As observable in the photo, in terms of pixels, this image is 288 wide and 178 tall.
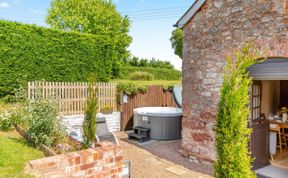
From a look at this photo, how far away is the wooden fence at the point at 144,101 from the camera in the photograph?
11.0 meters

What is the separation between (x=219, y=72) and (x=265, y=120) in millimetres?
2120

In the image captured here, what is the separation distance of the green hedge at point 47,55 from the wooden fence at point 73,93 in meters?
1.58

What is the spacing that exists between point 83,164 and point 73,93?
6.67m

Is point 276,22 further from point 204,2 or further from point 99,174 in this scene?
point 99,174

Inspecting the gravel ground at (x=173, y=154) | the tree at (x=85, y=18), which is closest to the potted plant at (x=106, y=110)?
the gravel ground at (x=173, y=154)

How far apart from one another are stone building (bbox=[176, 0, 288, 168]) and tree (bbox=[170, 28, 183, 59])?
3155cm

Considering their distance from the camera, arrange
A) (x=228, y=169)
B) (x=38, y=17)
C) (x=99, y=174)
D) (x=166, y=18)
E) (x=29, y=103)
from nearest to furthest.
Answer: (x=228, y=169)
(x=99, y=174)
(x=29, y=103)
(x=166, y=18)
(x=38, y=17)

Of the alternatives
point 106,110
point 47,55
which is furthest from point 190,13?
point 47,55

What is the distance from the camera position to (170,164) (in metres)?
6.63

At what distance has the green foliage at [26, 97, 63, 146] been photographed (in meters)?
5.34

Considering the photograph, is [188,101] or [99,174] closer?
[99,174]

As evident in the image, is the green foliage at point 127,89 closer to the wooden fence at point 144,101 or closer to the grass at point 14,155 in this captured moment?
the wooden fence at point 144,101

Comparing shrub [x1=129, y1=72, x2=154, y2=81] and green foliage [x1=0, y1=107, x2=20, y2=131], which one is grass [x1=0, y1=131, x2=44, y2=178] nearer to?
green foliage [x1=0, y1=107, x2=20, y2=131]

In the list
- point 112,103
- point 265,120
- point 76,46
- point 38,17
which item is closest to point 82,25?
point 38,17
